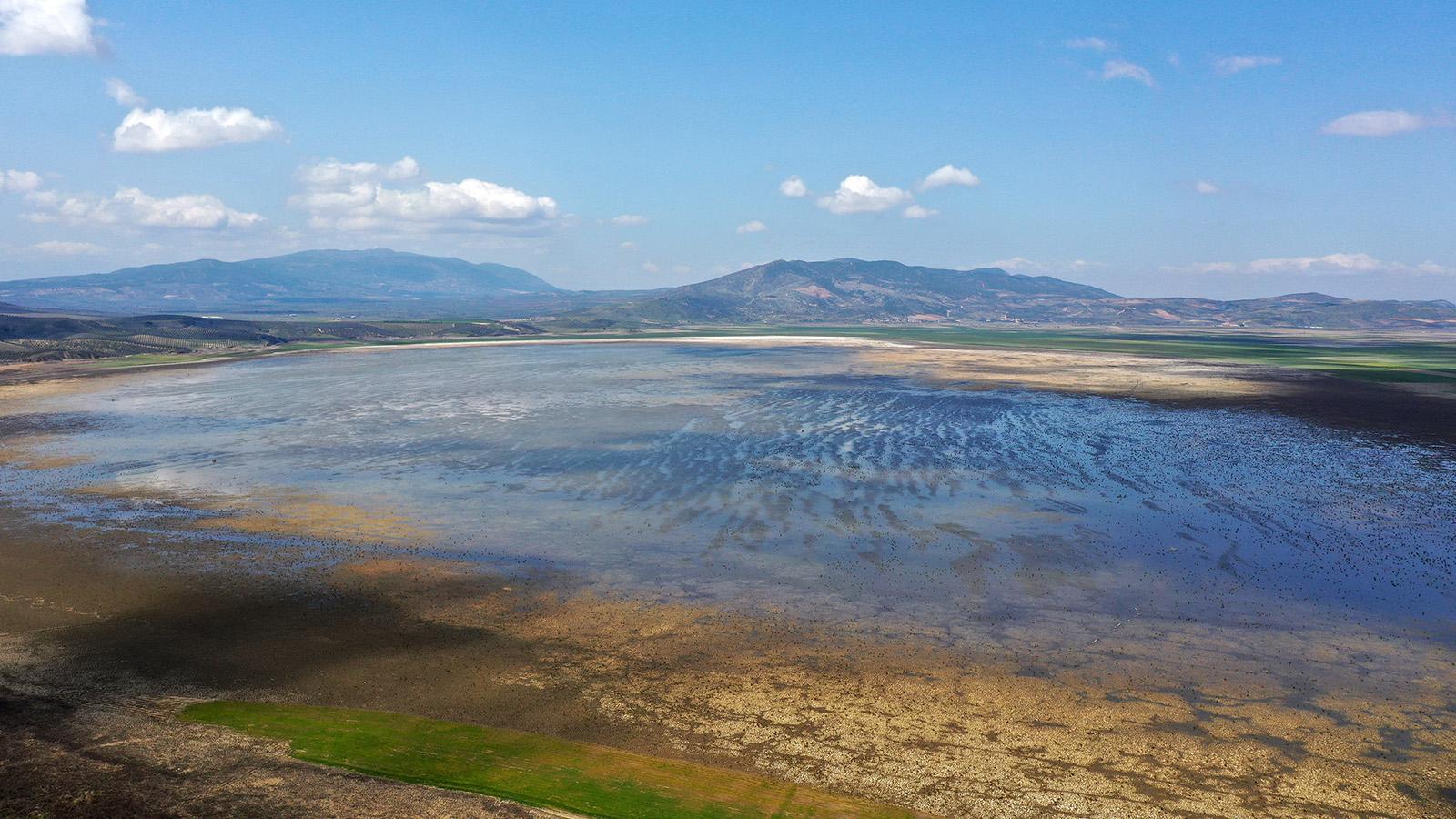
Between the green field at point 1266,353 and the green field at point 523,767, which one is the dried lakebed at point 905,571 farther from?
the green field at point 1266,353

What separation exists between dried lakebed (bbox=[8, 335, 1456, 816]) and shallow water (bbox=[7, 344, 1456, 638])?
0.19m

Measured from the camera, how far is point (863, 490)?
31.5 meters

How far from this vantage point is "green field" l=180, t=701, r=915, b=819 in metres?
11.7

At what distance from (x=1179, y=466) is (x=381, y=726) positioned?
33.6m

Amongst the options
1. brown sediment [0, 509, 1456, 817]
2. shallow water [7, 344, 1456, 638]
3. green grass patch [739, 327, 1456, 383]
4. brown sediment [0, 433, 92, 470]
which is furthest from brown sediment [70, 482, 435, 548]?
green grass patch [739, 327, 1456, 383]

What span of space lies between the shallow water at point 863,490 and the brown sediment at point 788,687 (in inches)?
78.9

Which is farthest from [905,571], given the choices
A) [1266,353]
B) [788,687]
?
[1266,353]

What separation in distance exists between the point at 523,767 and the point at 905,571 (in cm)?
1277

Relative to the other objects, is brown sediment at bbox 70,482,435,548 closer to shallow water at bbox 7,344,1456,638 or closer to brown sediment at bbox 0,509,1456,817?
shallow water at bbox 7,344,1456,638

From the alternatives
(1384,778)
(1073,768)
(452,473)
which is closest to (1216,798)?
(1073,768)

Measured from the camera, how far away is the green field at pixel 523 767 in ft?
38.2

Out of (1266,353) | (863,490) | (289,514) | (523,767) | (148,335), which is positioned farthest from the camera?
(148,335)

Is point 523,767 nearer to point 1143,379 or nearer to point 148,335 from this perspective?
point 1143,379

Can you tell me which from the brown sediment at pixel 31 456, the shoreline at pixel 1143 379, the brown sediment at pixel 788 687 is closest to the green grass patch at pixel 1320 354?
the shoreline at pixel 1143 379
